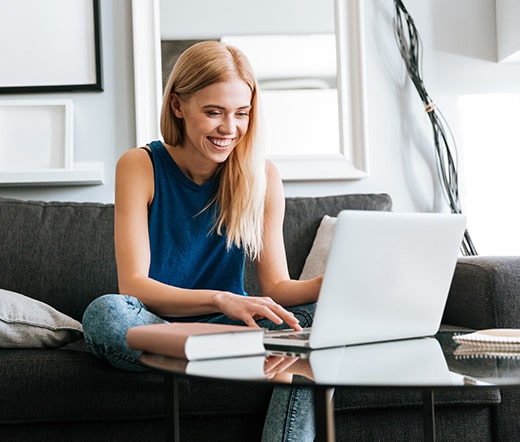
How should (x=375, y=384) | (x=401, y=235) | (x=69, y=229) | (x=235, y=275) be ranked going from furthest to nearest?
(x=69, y=229)
(x=235, y=275)
(x=401, y=235)
(x=375, y=384)

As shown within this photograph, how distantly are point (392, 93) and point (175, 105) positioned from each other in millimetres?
1139

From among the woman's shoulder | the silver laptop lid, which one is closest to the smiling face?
the woman's shoulder

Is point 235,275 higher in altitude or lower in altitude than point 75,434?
higher

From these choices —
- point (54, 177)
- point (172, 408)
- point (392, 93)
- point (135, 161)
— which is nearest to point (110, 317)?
point (172, 408)

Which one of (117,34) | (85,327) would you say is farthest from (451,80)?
(85,327)

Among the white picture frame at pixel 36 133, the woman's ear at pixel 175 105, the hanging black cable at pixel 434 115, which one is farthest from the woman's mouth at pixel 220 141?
the hanging black cable at pixel 434 115

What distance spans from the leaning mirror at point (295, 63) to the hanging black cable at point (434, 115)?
157mm

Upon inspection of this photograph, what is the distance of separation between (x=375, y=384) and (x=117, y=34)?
2030 millimetres

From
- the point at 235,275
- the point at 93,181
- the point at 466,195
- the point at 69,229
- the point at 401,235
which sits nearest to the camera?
the point at 401,235

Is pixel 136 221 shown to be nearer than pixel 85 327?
No

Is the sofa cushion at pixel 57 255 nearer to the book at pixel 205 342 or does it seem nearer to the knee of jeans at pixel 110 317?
the knee of jeans at pixel 110 317

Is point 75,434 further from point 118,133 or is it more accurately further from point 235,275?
point 118,133

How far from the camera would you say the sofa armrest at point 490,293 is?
71.5 inches

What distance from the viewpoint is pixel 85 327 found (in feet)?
4.94
